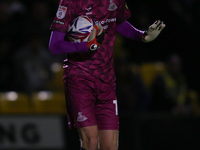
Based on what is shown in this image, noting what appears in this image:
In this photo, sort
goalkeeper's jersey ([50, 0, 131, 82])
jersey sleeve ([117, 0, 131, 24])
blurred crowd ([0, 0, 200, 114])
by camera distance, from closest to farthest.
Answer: goalkeeper's jersey ([50, 0, 131, 82])
jersey sleeve ([117, 0, 131, 24])
blurred crowd ([0, 0, 200, 114])

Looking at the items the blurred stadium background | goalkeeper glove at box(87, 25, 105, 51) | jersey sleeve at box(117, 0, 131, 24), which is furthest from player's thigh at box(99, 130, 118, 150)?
the blurred stadium background

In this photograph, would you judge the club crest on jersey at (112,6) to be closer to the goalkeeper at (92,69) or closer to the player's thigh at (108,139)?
the goalkeeper at (92,69)

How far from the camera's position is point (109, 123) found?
150 inches

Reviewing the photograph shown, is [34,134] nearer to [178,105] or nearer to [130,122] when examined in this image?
[130,122]

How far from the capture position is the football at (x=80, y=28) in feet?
11.5

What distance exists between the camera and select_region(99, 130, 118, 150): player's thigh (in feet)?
12.4

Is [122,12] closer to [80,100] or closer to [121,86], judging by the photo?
[80,100]

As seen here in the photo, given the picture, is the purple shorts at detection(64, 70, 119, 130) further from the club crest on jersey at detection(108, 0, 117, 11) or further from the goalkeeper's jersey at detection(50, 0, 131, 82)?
the club crest on jersey at detection(108, 0, 117, 11)

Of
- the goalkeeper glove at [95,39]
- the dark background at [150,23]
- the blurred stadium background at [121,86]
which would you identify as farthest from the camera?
the dark background at [150,23]

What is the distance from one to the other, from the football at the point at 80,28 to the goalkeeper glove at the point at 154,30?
23.6 inches

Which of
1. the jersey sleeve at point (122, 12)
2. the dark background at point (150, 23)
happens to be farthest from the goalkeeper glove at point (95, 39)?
the dark background at point (150, 23)

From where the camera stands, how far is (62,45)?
3564 mm

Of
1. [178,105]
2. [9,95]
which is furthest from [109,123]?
[178,105]

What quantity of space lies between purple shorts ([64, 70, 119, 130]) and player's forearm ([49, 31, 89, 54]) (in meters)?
0.28
